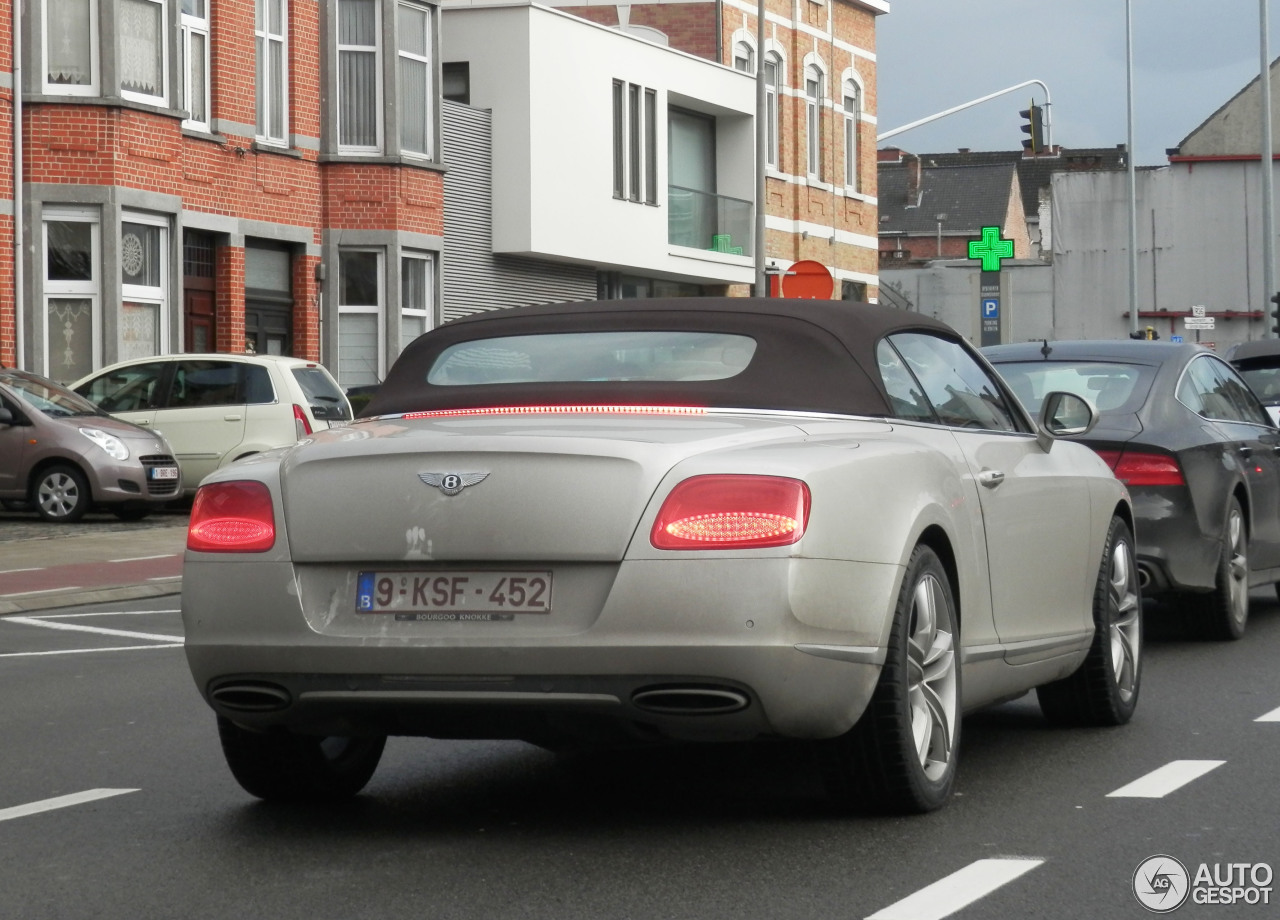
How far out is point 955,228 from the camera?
338ft

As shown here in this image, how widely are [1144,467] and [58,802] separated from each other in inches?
229

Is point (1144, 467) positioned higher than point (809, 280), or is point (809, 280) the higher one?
point (809, 280)

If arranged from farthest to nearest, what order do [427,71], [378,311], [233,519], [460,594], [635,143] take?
[635,143] < [427,71] < [378,311] < [233,519] < [460,594]

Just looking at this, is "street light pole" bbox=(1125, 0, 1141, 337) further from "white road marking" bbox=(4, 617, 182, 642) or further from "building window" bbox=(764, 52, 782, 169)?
"white road marking" bbox=(4, 617, 182, 642)

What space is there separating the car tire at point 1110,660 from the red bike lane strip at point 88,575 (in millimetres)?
8885

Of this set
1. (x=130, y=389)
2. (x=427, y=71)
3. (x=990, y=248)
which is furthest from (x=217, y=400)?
A: (x=990, y=248)

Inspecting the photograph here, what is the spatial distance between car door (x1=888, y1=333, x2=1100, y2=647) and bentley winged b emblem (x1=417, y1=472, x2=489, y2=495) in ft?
5.88

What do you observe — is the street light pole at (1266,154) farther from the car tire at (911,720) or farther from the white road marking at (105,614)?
the car tire at (911,720)

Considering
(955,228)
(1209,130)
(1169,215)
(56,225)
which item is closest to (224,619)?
(56,225)

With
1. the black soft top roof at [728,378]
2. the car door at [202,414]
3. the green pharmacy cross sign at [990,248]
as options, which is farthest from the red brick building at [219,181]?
the black soft top roof at [728,378]

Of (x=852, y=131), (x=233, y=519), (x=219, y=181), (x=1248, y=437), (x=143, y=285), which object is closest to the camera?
(x=233, y=519)

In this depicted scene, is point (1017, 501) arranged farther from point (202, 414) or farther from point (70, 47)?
point (70, 47)

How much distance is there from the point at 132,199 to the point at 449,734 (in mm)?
22212

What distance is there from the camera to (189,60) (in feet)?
95.0
